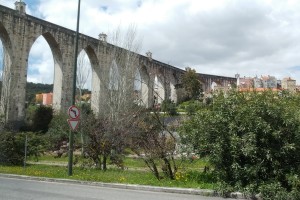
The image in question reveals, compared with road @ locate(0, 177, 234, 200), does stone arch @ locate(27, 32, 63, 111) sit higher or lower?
higher

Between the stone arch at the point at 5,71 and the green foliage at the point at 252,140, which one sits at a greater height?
the stone arch at the point at 5,71

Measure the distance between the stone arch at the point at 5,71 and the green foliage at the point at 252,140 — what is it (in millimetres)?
26032

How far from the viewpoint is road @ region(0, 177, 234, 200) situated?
303 inches

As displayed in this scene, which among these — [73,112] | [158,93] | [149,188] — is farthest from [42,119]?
[149,188]

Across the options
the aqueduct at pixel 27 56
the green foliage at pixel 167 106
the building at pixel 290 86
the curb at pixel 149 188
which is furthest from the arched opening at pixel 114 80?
the curb at pixel 149 188

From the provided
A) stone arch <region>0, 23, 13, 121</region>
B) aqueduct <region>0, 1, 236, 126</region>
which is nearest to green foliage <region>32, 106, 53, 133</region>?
aqueduct <region>0, 1, 236, 126</region>

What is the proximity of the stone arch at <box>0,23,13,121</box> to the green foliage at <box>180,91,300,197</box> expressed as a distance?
85.4 feet

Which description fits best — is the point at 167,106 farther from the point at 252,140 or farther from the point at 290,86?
the point at 252,140

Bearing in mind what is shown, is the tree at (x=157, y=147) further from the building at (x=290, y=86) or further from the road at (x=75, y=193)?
the building at (x=290, y=86)

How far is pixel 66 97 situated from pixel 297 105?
32.2 m

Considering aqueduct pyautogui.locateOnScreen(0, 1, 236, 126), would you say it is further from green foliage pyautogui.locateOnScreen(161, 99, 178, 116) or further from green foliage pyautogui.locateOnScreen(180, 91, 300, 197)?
green foliage pyautogui.locateOnScreen(180, 91, 300, 197)

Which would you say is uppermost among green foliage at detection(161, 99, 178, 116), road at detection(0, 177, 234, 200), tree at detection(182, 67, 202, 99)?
tree at detection(182, 67, 202, 99)

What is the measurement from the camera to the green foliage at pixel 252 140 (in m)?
8.29

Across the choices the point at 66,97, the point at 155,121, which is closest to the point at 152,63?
the point at 66,97
